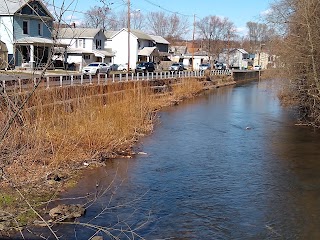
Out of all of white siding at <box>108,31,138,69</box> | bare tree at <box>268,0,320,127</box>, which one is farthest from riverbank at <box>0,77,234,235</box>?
white siding at <box>108,31,138,69</box>

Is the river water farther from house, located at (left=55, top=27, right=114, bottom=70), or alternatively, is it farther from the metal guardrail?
house, located at (left=55, top=27, right=114, bottom=70)

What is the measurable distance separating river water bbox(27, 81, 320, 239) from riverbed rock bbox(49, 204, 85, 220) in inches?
9.3

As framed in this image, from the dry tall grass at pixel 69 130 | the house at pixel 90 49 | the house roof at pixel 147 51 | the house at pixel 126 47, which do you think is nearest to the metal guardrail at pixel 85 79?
the dry tall grass at pixel 69 130

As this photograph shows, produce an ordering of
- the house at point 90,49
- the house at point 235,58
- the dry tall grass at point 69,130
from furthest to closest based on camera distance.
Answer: the house at point 235,58
the house at point 90,49
the dry tall grass at point 69,130

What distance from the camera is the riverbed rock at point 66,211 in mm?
8007

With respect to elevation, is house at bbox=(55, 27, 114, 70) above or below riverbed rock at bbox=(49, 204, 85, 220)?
above

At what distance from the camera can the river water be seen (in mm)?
8055

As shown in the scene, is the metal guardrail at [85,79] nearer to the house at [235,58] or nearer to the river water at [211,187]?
the river water at [211,187]

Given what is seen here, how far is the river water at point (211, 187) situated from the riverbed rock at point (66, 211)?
0.24 meters

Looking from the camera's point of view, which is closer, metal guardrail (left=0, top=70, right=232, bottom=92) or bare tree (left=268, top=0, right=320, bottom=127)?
metal guardrail (left=0, top=70, right=232, bottom=92)

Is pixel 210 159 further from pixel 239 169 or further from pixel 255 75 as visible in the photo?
pixel 255 75

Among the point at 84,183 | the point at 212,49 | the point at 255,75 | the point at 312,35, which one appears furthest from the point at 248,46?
the point at 84,183

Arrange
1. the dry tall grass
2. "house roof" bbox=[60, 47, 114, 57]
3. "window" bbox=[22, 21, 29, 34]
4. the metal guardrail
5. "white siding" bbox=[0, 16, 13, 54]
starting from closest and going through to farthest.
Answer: "white siding" bbox=[0, 16, 13, 54] < the dry tall grass < the metal guardrail < "window" bbox=[22, 21, 29, 34] < "house roof" bbox=[60, 47, 114, 57]

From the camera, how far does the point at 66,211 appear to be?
8102 mm
